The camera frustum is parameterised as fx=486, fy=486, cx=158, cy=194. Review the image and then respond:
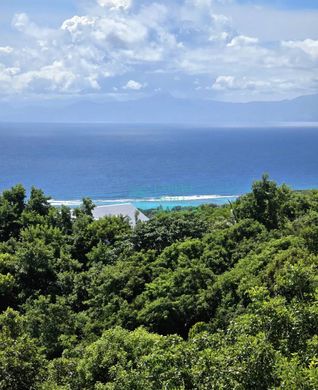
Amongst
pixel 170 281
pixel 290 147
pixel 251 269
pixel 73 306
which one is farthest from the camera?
pixel 290 147

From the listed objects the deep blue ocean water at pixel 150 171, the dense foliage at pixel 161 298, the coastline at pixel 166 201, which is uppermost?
the deep blue ocean water at pixel 150 171

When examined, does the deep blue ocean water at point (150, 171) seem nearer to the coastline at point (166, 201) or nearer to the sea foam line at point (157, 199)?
the sea foam line at point (157, 199)

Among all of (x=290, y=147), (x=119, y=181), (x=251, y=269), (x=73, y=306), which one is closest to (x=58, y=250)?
(x=73, y=306)

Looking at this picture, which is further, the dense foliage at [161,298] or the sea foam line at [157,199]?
the sea foam line at [157,199]

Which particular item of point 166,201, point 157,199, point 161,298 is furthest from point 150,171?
point 161,298

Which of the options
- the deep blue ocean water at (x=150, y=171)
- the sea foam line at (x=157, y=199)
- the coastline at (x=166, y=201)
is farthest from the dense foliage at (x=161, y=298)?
the deep blue ocean water at (x=150, y=171)

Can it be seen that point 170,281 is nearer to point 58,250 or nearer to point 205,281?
point 205,281

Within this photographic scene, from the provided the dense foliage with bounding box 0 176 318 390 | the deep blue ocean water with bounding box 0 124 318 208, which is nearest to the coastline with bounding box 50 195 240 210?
the deep blue ocean water with bounding box 0 124 318 208

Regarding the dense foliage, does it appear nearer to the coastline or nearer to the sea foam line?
the coastline

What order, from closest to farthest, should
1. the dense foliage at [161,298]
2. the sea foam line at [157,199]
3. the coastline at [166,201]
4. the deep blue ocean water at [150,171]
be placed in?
the dense foliage at [161,298]
the coastline at [166,201]
the sea foam line at [157,199]
the deep blue ocean water at [150,171]
